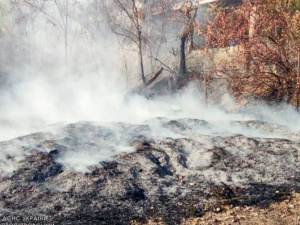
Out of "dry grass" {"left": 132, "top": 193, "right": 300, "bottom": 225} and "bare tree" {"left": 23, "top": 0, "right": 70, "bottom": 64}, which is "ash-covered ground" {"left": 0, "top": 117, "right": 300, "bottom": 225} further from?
"bare tree" {"left": 23, "top": 0, "right": 70, "bottom": 64}

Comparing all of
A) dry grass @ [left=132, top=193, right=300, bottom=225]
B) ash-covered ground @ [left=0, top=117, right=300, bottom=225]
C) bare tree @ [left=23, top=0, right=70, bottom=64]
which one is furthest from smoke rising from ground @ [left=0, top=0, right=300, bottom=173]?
dry grass @ [left=132, top=193, right=300, bottom=225]

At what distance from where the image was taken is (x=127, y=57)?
15.3 metres

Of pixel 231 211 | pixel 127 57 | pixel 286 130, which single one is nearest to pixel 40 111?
pixel 127 57

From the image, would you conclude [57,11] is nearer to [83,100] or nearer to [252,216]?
[83,100]

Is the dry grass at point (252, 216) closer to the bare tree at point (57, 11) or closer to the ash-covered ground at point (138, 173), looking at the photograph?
the ash-covered ground at point (138, 173)

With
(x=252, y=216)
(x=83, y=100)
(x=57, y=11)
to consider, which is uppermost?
(x=57, y=11)

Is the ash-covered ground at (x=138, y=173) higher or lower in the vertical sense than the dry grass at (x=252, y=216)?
higher

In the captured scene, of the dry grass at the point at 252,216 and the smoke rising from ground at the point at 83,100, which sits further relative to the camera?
the smoke rising from ground at the point at 83,100

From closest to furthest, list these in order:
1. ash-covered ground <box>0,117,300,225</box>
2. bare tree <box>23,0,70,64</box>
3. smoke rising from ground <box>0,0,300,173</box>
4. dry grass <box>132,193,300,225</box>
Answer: dry grass <box>132,193,300,225</box> < ash-covered ground <box>0,117,300,225</box> < smoke rising from ground <box>0,0,300,173</box> < bare tree <box>23,0,70,64</box>

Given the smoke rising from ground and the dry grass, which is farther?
the smoke rising from ground

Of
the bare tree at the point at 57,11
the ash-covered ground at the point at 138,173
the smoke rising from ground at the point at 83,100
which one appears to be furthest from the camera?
the bare tree at the point at 57,11

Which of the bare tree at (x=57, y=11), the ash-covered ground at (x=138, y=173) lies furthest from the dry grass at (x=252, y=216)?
the bare tree at (x=57, y=11)

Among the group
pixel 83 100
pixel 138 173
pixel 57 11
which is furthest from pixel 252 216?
pixel 57 11

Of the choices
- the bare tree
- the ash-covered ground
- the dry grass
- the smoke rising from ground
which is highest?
the bare tree
